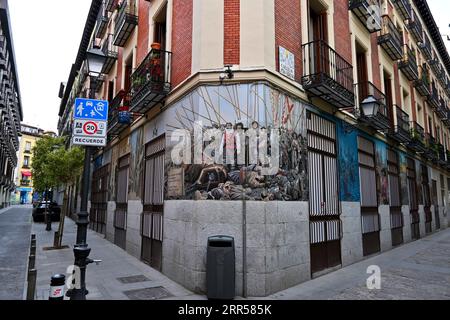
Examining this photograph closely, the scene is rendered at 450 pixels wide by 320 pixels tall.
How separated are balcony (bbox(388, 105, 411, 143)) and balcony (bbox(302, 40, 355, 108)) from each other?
5.55m

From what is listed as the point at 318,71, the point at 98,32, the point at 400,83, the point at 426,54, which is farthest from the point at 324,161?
the point at 426,54

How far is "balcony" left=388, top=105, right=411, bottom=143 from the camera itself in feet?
45.0

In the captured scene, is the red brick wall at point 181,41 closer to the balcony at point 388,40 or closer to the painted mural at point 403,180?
the balcony at point 388,40

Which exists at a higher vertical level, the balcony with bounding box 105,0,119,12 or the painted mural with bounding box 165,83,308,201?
the balcony with bounding box 105,0,119,12

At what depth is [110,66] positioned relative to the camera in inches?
631

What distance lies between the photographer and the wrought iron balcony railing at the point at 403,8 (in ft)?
54.9

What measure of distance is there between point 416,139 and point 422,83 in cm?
444

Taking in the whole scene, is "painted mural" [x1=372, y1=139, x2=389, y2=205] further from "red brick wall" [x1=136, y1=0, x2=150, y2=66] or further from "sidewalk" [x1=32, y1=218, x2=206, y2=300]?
"red brick wall" [x1=136, y1=0, x2=150, y2=66]

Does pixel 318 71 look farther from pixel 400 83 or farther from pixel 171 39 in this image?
pixel 400 83

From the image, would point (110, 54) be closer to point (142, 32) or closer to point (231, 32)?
point (142, 32)

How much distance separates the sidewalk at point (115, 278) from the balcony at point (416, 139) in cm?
1356

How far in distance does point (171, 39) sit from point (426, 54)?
2014cm

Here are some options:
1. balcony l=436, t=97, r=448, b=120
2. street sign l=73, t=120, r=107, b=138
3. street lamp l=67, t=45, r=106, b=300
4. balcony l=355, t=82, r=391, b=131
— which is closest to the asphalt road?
street lamp l=67, t=45, r=106, b=300

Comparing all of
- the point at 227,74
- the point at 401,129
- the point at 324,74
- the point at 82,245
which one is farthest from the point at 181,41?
the point at 401,129
